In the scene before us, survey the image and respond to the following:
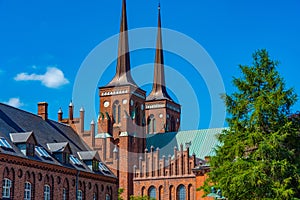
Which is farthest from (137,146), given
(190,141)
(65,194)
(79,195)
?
(65,194)

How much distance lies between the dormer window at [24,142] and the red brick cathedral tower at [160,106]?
62.0 m

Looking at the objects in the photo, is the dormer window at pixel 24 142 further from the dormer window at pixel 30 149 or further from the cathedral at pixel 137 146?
the cathedral at pixel 137 146

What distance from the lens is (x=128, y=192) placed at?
244 ft

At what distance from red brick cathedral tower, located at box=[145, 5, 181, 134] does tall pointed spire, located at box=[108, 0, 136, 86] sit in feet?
55.0

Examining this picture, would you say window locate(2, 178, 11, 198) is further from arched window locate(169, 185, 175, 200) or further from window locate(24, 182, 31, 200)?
arched window locate(169, 185, 175, 200)

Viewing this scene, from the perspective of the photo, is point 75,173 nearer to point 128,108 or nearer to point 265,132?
point 265,132

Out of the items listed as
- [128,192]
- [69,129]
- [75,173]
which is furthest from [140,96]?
[75,173]

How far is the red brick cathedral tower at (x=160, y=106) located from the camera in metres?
103

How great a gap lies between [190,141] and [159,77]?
25794 mm

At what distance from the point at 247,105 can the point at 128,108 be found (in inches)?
2064

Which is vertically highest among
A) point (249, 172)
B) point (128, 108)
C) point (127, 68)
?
point (127, 68)

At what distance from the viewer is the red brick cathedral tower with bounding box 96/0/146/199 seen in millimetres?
71750

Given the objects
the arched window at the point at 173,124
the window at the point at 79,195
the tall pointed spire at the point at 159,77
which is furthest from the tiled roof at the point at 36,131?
the arched window at the point at 173,124

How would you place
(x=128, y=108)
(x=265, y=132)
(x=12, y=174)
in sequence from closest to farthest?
(x=265, y=132), (x=12, y=174), (x=128, y=108)
